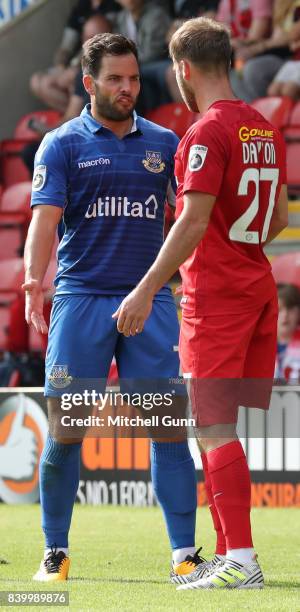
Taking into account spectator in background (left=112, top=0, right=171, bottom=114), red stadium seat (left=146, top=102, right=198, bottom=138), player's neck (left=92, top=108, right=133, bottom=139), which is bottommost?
player's neck (left=92, top=108, right=133, bottom=139)

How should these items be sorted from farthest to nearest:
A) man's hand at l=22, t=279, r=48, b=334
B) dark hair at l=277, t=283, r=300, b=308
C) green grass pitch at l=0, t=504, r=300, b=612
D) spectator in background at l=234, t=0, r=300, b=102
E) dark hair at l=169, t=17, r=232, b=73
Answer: spectator in background at l=234, t=0, r=300, b=102
dark hair at l=277, t=283, r=300, b=308
man's hand at l=22, t=279, r=48, b=334
dark hair at l=169, t=17, r=232, b=73
green grass pitch at l=0, t=504, r=300, b=612

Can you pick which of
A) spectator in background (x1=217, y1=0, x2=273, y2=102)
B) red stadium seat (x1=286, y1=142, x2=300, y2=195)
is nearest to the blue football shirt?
red stadium seat (x1=286, y1=142, x2=300, y2=195)

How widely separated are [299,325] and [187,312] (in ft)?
24.8

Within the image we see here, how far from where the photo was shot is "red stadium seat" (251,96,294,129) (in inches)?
491

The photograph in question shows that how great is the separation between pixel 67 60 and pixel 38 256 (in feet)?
35.6

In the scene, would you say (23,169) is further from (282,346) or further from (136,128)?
(136,128)

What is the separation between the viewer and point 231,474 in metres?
4.16

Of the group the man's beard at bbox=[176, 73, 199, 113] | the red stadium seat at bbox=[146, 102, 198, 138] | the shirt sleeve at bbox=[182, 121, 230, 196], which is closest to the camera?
the shirt sleeve at bbox=[182, 121, 230, 196]

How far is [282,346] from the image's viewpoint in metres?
11.3

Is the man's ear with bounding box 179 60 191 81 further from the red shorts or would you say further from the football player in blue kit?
the red shorts

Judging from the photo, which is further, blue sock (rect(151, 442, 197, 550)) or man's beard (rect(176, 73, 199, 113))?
blue sock (rect(151, 442, 197, 550))

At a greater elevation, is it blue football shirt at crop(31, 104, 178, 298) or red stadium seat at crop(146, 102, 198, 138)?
red stadium seat at crop(146, 102, 198, 138)

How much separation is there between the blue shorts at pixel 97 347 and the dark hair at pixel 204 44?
1.04m

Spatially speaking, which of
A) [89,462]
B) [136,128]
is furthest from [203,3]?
[136,128]
